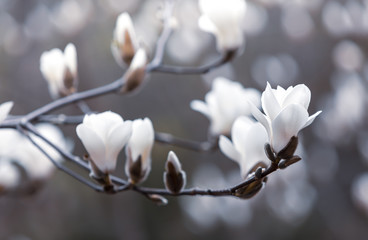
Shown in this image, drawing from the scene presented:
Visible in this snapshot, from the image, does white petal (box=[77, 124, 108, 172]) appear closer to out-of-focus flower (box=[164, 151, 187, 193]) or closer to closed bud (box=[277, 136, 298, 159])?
out-of-focus flower (box=[164, 151, 187, 193])

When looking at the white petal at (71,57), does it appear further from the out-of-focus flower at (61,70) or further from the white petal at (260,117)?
the white petal at (260,117)

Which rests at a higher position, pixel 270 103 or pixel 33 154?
pixel 270 103

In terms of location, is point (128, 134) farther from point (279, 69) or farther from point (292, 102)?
point (279, 69)

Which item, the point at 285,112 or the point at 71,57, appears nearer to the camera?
the point at 285,112

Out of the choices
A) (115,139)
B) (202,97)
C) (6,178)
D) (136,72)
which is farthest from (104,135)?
(202,97)

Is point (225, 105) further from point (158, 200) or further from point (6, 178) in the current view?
→ point (6, 178)

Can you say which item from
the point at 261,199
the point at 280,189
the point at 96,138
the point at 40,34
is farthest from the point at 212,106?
the point at 40,34

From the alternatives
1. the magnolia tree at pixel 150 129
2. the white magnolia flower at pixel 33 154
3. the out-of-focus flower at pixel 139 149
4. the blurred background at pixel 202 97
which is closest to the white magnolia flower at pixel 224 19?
the magnolia tree at pixel 150 129
